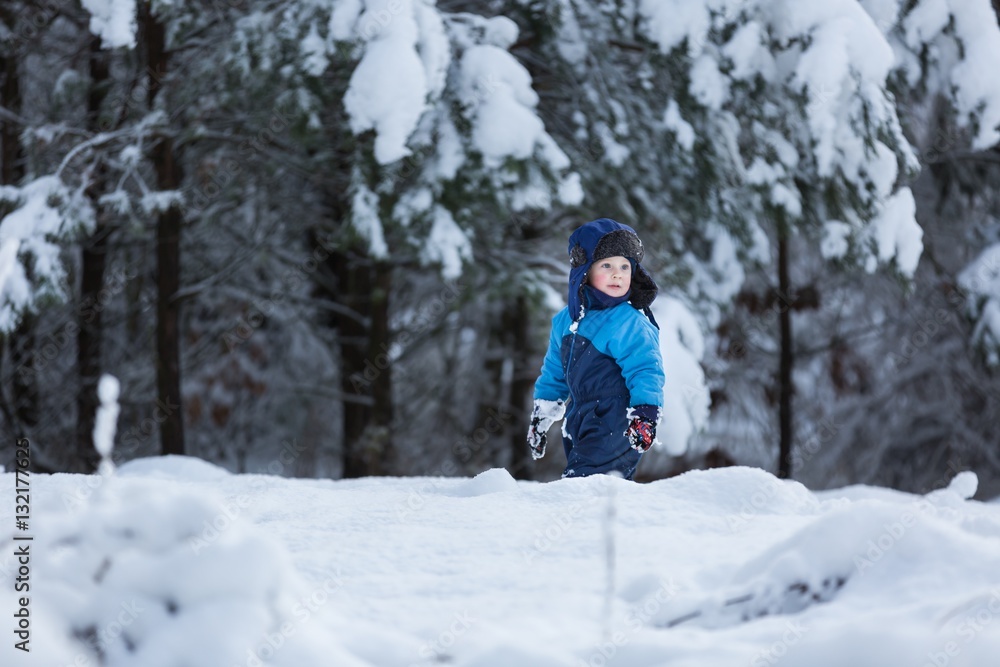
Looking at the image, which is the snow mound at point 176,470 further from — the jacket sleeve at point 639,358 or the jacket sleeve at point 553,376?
the jacket sleeve at point 639,358

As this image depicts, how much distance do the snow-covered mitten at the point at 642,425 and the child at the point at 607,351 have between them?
0.01 meters

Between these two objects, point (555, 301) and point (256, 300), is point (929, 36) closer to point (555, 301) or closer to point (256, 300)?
point (555, 301)

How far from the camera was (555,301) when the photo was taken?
7.09 m

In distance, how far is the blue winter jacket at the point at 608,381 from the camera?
4.00 metres

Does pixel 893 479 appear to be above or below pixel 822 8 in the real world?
below

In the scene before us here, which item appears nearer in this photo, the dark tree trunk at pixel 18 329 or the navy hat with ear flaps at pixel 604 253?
the navy hat with ear flaps at pixel 604 253

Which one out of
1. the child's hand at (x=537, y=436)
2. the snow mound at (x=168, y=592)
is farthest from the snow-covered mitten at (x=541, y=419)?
the snow mound at (x=168, y=592)

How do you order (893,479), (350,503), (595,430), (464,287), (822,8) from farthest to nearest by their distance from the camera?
(893,479) < (464,287) < (822,8) < (595,430) < (350,503)

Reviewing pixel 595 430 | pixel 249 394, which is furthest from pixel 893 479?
pixel 595 430

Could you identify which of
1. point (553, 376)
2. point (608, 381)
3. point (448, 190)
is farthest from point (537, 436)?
point (448, 190)

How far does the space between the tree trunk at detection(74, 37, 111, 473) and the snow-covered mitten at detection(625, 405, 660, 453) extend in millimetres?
6186

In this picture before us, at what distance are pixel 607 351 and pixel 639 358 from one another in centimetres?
16

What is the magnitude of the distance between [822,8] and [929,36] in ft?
4.06

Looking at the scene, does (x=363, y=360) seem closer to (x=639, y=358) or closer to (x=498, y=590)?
(x=639, y=358)
